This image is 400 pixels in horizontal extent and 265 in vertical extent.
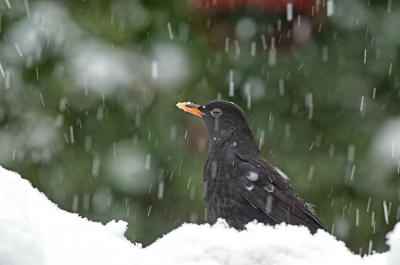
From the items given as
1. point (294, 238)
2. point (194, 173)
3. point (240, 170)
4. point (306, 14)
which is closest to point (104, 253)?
point (294, 238)

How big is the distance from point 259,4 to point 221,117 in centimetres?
144

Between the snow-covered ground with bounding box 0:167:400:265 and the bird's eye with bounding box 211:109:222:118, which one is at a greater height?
the snow-covered ground with bounding box 0:167:400:265

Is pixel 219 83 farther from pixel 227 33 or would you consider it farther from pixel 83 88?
pixel 83 88

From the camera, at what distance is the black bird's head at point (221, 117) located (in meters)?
3.67

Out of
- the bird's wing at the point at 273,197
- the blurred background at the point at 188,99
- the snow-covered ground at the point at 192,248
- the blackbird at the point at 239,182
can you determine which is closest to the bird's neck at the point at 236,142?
the blackbird at the point at 239,182

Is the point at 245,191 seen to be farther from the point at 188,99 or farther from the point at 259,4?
the point at 259,4

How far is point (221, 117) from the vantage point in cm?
371

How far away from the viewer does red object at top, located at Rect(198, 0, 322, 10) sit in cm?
447

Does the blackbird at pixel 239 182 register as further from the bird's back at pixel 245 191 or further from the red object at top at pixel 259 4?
the red object at top at pixel 259 4

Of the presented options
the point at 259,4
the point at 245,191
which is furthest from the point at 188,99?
the point at 245,191

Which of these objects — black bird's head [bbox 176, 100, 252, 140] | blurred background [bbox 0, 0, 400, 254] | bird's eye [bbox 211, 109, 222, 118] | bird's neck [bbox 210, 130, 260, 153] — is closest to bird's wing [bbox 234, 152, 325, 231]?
bird's neck [bbox 210, 130, 260, 153]

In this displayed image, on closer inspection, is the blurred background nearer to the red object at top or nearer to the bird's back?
the red object at top

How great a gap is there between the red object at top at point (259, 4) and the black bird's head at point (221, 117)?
1.19 m

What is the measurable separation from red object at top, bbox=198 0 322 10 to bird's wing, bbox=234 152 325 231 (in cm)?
151
